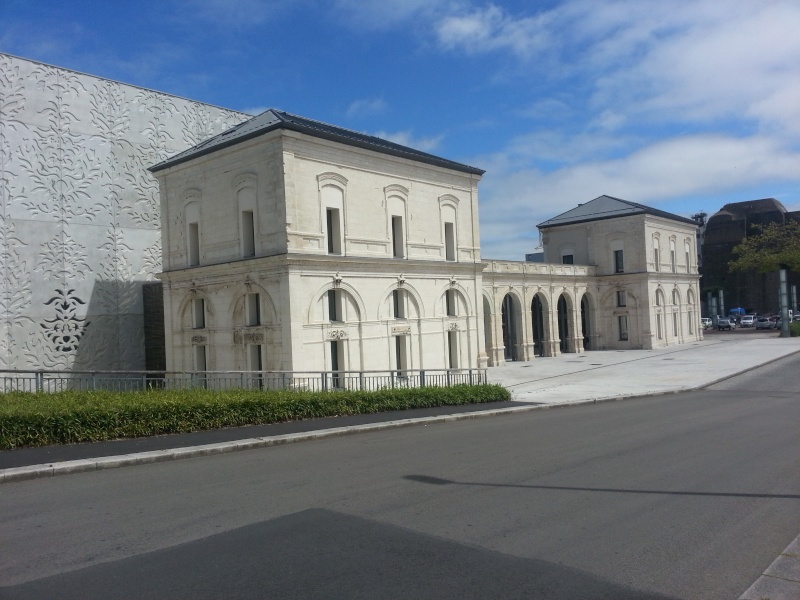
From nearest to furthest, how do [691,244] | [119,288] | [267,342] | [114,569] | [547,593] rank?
[547,593], [114,569], [267,342], [119,288], [691,244]

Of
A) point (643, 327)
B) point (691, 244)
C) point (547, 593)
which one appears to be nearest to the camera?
point (547, 593)

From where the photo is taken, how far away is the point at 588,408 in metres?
20.2

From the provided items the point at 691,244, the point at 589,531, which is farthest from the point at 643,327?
the point at 589,531

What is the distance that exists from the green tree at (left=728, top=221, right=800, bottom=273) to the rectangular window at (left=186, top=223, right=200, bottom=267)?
61.1m

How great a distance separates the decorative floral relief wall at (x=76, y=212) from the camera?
27.8 m

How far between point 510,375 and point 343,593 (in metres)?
29.7

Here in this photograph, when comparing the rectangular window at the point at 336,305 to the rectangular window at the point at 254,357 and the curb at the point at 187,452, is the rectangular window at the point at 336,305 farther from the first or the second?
the curb at the point at 187,452

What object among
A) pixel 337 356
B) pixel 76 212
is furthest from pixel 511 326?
pixel 76 212

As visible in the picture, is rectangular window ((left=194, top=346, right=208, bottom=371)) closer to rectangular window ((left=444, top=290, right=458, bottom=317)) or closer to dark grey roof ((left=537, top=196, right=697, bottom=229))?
rectangular window ((left=444, top=290, right=458, bottom=317))

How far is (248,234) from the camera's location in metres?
25.0

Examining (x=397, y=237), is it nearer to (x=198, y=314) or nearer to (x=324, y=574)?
(x=198, y=314)

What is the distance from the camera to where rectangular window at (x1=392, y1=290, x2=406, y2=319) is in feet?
90.6

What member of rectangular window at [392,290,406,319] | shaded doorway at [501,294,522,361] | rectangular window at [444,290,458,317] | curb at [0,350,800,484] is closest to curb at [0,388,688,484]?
curb at [0,350,800,484]

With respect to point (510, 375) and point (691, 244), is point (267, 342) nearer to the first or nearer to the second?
point (510, 375)
